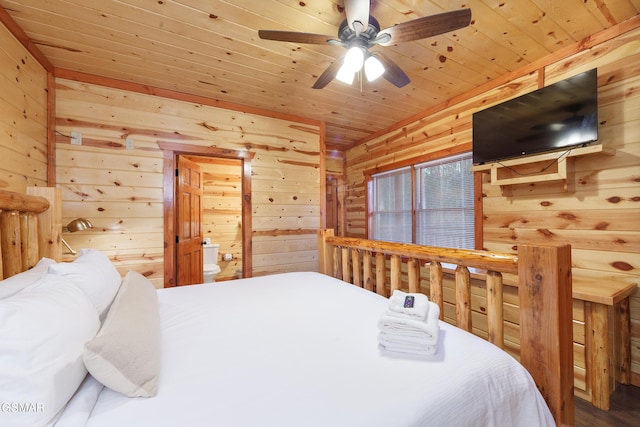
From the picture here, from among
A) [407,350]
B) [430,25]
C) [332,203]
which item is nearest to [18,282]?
[407,350]

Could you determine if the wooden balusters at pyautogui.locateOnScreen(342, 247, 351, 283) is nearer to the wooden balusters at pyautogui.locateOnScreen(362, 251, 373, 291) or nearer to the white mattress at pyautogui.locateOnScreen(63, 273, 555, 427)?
the wooden balusters at pyautogui.locateOnScreen(362, 251, 373, 291)

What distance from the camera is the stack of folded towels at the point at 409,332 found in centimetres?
91

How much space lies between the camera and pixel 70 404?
66cm

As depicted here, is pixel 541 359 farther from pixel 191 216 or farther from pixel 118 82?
pixel 118 82

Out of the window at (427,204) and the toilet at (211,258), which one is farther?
the toilet at (211,258)

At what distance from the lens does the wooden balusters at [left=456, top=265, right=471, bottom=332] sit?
1.27 meters

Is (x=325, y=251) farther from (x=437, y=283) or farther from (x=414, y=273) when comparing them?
(x=437, y=283)

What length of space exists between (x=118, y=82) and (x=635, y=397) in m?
4.81

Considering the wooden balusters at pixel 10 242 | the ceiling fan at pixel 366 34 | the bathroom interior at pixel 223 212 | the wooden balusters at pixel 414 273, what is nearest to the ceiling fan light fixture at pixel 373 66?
the ceiling fan at pixel 366 34

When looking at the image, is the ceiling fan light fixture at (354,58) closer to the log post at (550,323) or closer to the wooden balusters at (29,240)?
the log post at (550,323)

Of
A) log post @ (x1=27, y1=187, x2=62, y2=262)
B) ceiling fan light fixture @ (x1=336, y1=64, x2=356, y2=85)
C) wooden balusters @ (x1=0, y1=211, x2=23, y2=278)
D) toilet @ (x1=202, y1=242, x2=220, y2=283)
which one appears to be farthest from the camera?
toilet @ (x1=202, y1=242, x2=220, y2=283)

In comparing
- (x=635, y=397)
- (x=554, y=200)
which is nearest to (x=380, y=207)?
(x=554, y=200)

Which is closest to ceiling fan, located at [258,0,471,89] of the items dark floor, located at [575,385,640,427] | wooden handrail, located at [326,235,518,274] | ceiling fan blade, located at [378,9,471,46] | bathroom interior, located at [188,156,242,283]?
ceiling fan blade, located at [378,9,471,46]

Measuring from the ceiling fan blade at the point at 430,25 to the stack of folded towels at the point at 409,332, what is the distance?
146 centimetres
